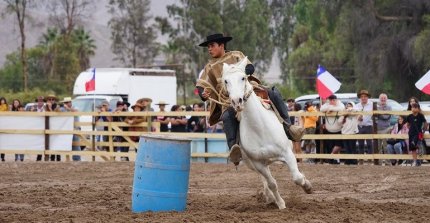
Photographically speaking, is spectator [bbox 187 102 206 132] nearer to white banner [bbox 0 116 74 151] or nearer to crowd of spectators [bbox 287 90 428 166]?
crowd of spectators [bbox 287 90 428 166]

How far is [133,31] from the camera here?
100375mm

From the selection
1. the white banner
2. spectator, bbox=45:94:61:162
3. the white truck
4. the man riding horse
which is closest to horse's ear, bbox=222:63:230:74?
the man riding horse

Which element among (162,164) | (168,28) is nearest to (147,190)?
(162,164)

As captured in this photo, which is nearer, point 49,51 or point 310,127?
point 310,127

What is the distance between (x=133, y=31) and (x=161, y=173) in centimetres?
9031

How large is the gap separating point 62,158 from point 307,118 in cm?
733

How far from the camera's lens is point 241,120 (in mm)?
11188

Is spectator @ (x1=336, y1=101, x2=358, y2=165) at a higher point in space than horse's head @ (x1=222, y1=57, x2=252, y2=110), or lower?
lower

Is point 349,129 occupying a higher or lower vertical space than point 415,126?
lower

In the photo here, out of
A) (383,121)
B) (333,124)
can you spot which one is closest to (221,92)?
(333,124)

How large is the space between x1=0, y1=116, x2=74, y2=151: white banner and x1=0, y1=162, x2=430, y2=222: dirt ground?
379 cm

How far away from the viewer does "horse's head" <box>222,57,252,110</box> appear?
1030 cm

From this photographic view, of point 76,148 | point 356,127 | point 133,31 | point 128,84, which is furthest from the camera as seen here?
point 133,31

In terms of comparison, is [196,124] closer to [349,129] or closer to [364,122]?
[349,129]
